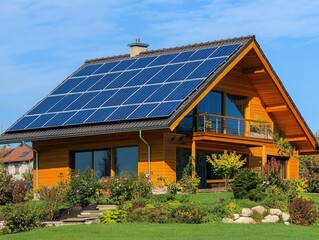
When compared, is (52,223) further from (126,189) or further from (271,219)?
(271,219)

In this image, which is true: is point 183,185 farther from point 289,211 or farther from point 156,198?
point 289,211

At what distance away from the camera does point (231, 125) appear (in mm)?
37750

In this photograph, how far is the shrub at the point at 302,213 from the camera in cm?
2681

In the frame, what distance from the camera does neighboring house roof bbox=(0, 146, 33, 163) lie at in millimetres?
79312

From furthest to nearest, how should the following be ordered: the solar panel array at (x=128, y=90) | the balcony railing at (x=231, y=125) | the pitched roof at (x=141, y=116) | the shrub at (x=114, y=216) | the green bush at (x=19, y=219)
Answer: the balcony railing at (x=231, y=125) → the solar panel array at (x=128, y=90) → the pitched roof at (x=141, y=116) → the shrub at (x=114, y=216) → the green bush at (x=19, y=219)

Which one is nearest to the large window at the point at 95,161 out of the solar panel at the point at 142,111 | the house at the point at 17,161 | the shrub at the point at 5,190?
the solar panel at the point at 142,111

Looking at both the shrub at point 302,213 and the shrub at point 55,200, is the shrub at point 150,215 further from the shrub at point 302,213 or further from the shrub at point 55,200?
the shrub at point 302,213

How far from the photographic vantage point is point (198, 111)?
36312 mm

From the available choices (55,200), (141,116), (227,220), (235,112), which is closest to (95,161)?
(141,116)

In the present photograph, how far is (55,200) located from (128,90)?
8060 mm

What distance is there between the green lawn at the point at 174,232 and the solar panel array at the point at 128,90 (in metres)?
7.76

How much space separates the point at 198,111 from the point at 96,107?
4.30 metres

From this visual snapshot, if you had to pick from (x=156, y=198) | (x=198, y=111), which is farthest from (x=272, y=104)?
(x=156, y=198)

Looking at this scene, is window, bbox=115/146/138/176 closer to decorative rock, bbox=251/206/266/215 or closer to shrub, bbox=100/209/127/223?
shrub, bbox=100/209/127/223
